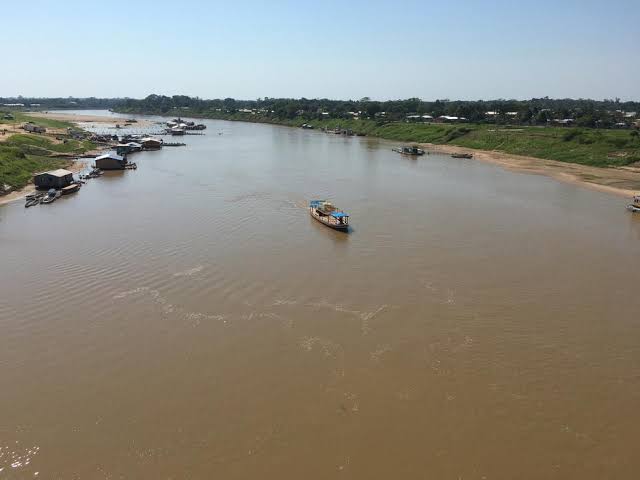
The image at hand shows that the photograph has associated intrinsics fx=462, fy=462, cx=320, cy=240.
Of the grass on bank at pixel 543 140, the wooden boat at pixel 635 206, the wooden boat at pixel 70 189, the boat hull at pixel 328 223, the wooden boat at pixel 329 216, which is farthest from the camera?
the grass on bank at pixel 543 140

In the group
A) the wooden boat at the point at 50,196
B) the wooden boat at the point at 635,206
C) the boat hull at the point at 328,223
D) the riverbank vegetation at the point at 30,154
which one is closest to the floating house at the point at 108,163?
the riverbank vegetation at the point at 30,154

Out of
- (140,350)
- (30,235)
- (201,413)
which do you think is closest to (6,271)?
(30,235)

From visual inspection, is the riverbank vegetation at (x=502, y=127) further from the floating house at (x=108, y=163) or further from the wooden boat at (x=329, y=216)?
the floating house at (x=108, y=163)

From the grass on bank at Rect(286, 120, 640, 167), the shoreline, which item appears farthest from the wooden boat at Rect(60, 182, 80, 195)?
the grass on bank at Rect(286, 120, 640, 167)

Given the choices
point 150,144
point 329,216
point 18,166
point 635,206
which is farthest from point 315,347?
point 150,144

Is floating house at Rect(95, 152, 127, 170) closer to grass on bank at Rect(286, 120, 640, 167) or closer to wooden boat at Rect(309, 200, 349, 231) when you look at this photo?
wooden boat at Rect(309, 200, 349, 231)

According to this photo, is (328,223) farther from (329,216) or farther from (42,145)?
(42,145)

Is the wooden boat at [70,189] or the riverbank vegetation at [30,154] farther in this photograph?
the riverbank vegetation at [30,154]

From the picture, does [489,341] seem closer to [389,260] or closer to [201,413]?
[389,260]
